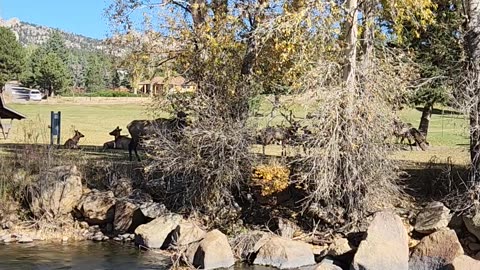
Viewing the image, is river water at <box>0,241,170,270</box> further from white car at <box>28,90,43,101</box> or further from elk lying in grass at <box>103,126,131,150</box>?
white car at <box>28,90,43,101</box>

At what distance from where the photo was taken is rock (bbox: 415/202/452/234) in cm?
1608

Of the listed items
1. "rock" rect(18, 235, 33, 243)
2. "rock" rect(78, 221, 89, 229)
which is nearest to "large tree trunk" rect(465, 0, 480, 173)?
"rock" rect(78, 221, 89, 229)

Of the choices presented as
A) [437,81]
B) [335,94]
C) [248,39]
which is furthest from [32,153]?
[437,81]

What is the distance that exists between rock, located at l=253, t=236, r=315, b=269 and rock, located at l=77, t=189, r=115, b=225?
190 inches

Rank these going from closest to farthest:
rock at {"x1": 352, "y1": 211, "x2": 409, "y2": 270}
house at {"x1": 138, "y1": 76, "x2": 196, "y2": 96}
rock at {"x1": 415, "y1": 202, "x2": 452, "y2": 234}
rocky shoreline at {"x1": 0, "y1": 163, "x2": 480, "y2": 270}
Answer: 1. rock at {"x1": 352, "y1": 211, "x2": 409, "y2": 270}
2. rocky shoreline at {"x1": 0, "y1": 163, "x2": 480, "y2": 270}
3. rock at {"x1": 415, "y1": 202, "x2": 452, "y2": 234}
4. house at {"x1": 138, "y1": 76, "x2": 196, "y2": 96}

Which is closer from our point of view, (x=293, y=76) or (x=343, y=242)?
(x=343, y=242)

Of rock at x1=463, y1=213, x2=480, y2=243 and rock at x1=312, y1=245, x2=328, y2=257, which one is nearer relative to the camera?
rock at x1=463, y1=213, x2=480, y2=243

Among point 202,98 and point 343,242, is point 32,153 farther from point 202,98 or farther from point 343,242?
point 343,242

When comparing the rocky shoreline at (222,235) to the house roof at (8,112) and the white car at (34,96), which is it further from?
the white car at (34,96)

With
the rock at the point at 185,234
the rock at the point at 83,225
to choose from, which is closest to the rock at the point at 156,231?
the rock at the point at 185,234

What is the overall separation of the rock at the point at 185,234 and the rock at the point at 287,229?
75.3 inches

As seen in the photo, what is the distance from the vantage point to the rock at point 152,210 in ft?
59.3

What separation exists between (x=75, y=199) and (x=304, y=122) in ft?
21.6

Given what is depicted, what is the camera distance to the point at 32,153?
19.6m
